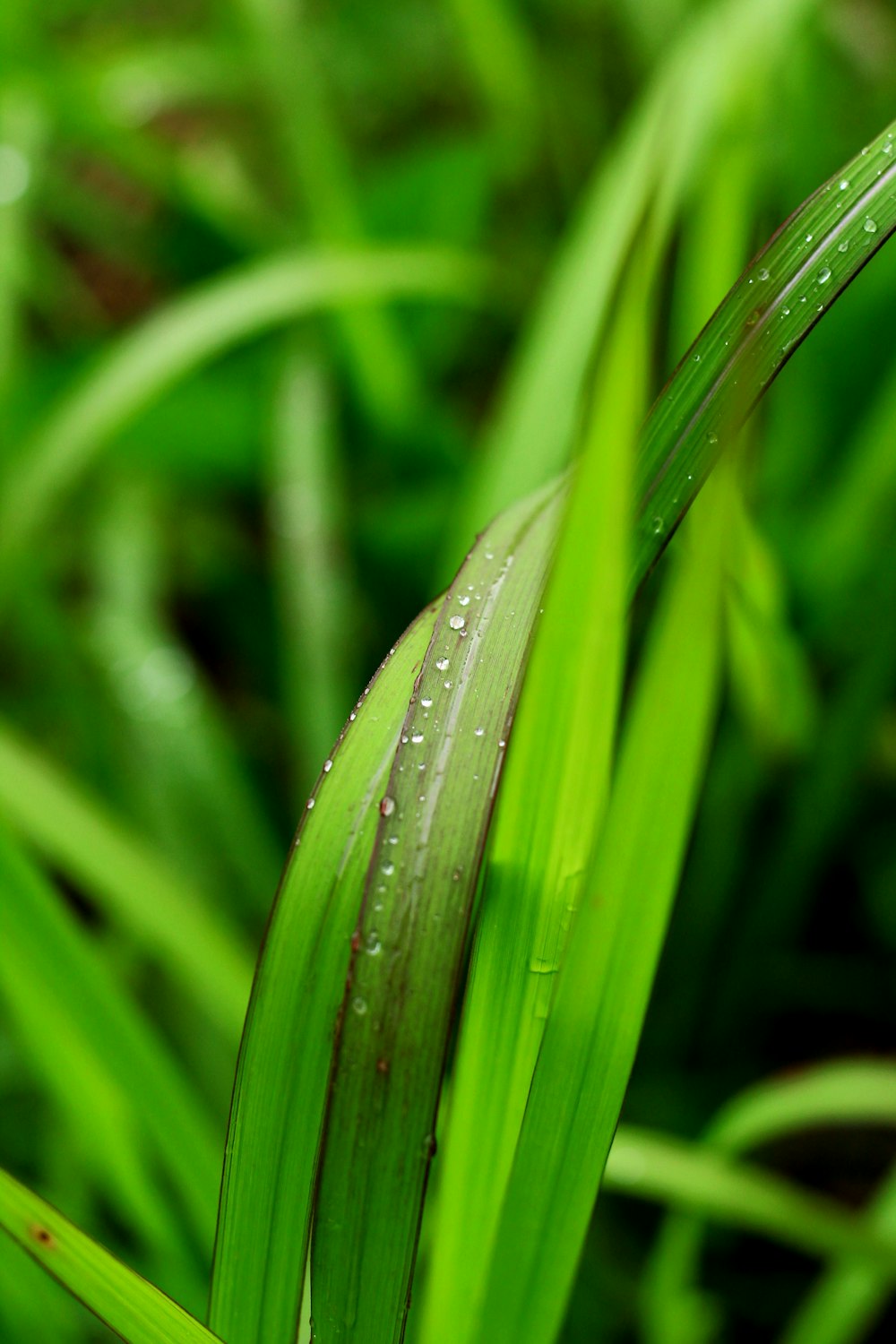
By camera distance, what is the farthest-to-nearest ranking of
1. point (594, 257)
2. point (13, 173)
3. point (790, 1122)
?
point (13, 173) < point (594, 257) < point (790, 1122)

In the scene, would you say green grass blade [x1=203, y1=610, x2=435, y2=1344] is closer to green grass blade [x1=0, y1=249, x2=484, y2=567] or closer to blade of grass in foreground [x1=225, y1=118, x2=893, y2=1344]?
blade of grass in foreground [x1=225, y1=118, x2=893, y2=1344]

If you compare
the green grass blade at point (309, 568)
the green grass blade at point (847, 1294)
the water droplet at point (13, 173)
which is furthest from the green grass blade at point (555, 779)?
the water droplet at point (13, 173)

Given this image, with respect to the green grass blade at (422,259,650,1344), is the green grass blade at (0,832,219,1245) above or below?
below

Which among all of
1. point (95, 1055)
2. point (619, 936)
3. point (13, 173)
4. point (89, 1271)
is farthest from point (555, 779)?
point (13, 173)

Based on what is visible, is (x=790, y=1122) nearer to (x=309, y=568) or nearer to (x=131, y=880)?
(x=131, y=880)

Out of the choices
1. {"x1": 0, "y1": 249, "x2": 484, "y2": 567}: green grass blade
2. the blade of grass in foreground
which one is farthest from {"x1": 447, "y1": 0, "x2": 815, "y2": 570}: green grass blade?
the blade of grass in foreground

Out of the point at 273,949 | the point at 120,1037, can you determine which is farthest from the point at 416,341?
the point at 273,949
